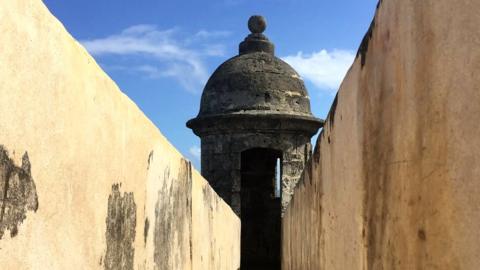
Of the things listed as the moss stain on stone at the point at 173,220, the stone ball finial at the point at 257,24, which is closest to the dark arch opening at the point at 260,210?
the stone ball finial at the point at 257,24

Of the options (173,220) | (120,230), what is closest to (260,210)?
(173,220)

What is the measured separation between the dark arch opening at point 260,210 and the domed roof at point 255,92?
31.9 inches

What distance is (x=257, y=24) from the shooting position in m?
12.2

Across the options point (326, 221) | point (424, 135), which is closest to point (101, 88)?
point (424, 135)

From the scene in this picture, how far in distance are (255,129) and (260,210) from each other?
1.85 meters

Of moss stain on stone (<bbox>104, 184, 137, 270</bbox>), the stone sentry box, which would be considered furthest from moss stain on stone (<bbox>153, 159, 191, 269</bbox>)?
the stone sentry box

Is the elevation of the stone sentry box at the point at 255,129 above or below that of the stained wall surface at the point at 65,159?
above

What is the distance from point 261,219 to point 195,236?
8556 millimetres

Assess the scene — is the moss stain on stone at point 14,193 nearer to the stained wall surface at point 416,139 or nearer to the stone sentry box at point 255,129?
the stained wall surface at point 416,139

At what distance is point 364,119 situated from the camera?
1937 millimetres

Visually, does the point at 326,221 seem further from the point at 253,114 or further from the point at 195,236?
the point at 253,114

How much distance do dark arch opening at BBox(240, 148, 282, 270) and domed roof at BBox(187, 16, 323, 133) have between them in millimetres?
811

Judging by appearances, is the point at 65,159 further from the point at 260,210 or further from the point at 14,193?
→ the point at 260,210

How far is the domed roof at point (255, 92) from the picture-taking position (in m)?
11.2
